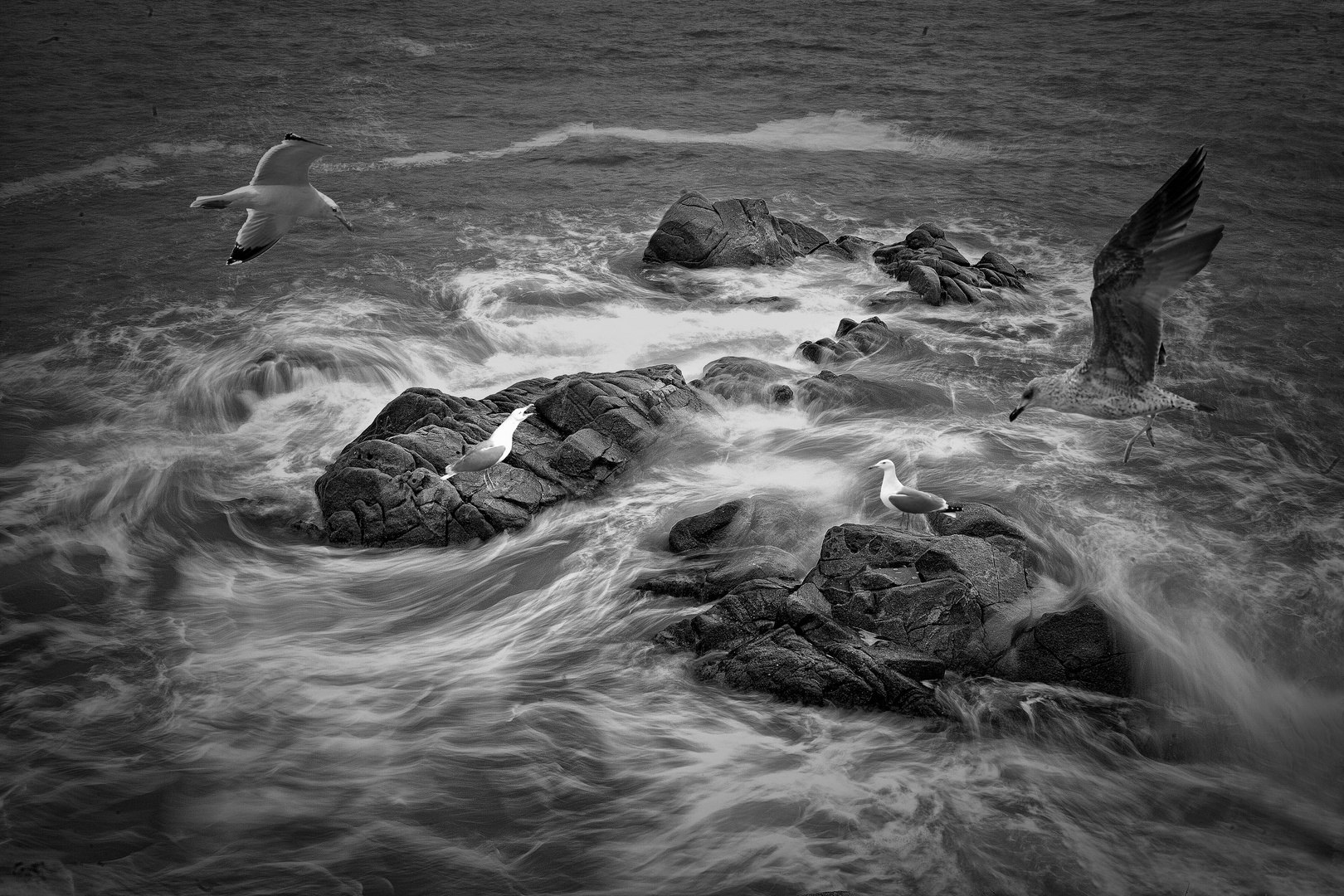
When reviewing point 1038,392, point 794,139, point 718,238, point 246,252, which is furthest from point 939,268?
point 246,252

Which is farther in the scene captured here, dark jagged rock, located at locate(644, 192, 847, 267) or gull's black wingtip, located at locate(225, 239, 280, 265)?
dark jagged rock, located at locate(644, 192, 847, 267)

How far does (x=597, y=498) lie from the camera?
10.5 meters

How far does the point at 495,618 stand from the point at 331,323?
7.10 meters

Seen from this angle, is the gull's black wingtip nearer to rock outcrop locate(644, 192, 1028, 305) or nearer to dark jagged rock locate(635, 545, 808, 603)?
dark jagged rock locate(635, 545, 808, 603)

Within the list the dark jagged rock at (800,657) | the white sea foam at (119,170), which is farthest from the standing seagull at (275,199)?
the white sea foam at (119,170)

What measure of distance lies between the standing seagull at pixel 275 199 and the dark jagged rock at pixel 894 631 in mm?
5843

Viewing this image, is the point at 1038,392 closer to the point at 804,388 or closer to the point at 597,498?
the point at 804,388

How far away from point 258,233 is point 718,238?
784cm

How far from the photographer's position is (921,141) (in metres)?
22.7

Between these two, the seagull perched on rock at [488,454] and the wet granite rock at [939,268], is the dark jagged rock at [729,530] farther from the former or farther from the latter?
the wet granite rock at [939,268]

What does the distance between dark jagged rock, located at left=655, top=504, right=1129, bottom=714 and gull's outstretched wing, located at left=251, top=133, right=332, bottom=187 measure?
230 inches

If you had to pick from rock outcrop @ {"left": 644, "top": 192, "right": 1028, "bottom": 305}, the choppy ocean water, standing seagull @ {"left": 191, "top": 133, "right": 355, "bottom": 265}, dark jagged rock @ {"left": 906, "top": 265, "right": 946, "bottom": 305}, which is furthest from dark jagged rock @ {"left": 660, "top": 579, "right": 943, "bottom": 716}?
rock outcrop @ {"left": 644, "top": 192, "right": 1028, "bottom": 305}

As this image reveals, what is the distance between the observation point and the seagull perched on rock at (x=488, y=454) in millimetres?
9844

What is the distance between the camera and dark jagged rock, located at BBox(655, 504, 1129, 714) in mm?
7543
